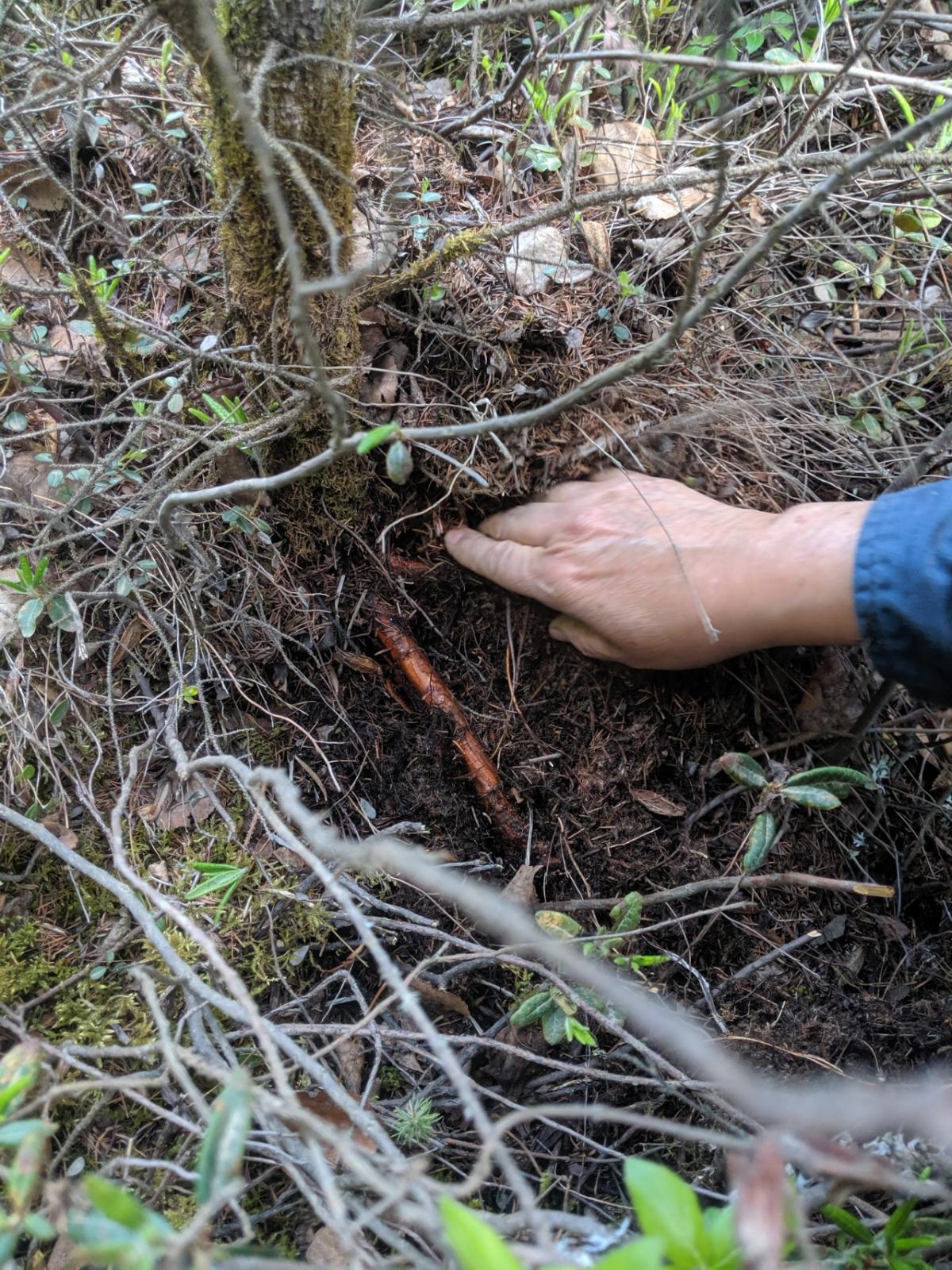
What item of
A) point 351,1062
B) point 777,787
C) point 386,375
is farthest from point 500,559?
point 351,1062

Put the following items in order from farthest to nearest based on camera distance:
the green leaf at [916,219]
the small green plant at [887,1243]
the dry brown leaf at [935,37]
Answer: the dry brown leaf at [935,37]
the green leaf at [916,219]
the small green plant at [887,1243]

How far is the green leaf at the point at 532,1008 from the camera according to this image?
1490 mm

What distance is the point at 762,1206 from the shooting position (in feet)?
2.16

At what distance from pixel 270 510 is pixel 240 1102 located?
1290 millimetres

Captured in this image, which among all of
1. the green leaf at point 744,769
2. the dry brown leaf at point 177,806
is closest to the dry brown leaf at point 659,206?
the green leaf at point 744,769

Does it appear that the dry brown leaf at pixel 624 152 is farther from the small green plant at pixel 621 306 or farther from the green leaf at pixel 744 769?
the green leaf at pixel 744 769

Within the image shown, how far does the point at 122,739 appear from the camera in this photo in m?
1.82

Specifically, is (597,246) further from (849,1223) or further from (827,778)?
(849,1223)

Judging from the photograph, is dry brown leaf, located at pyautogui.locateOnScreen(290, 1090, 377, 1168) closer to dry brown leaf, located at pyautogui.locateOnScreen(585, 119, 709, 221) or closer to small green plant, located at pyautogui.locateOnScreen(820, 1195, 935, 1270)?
small green plant, located at pyautogui.locateOnScreen(820, 1195, 935, 1270)

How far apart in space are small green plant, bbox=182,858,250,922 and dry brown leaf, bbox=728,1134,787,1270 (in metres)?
1.08

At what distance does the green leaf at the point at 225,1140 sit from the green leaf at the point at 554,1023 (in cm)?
79

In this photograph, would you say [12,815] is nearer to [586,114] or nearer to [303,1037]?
[303,1037]

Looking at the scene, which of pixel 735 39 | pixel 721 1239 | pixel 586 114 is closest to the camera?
pixel 721 1239

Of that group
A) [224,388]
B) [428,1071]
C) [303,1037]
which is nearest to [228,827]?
[303,1037]
